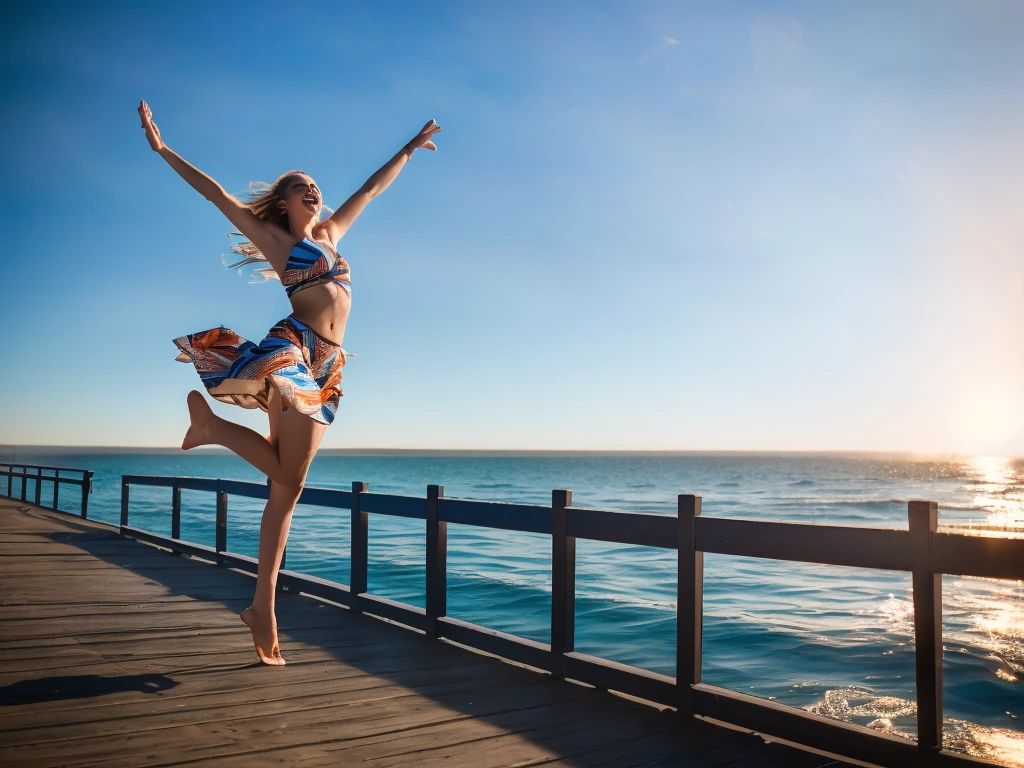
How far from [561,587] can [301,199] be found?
2.02 meters

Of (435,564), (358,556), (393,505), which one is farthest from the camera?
(358,556)

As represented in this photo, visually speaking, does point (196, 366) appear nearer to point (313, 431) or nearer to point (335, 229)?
point (313, 431)

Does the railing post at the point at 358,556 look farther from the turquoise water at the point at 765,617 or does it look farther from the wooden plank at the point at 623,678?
the turquoise water at the point at 765,617

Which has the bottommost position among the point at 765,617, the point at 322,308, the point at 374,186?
the point at 765,617

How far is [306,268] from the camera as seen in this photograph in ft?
10.4

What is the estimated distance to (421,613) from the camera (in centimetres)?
446

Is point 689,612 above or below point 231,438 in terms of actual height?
below

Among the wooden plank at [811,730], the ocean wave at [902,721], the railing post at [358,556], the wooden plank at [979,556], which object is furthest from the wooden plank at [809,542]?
the ocean wave at [902,721]

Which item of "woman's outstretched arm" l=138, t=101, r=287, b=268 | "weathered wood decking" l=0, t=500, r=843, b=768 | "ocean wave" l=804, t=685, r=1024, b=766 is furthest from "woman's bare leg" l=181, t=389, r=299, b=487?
"ocean wave" l=804, t=685, r=1024, b=766

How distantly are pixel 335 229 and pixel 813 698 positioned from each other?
6.66 m

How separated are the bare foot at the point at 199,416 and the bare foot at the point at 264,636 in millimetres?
791

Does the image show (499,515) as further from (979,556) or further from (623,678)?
(979,556)

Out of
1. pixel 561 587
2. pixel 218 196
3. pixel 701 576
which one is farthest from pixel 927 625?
pixel 218 196

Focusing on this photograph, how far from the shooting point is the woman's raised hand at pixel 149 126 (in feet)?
10.3
